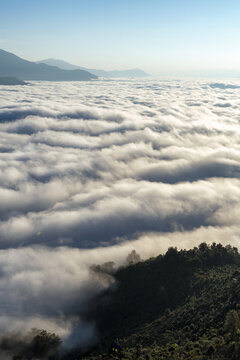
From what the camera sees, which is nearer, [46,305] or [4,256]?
[46,305]

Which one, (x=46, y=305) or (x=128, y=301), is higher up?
(x=128, y=301)

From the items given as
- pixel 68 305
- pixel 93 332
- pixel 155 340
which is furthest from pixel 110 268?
pixel 155 340

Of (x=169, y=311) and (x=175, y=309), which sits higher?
(x=169, y=311)

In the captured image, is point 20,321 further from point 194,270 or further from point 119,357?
point 194,270

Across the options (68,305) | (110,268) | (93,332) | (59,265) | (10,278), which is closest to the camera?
(93,332)

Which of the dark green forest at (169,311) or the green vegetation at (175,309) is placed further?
the dark green forest at (169,311)

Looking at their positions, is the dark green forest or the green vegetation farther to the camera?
the dark green forest
